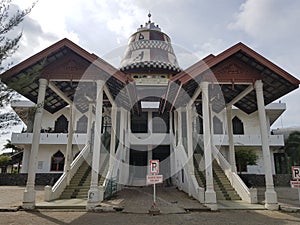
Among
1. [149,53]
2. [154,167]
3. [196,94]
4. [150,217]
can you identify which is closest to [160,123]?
[149,53]

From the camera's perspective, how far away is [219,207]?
9102mm

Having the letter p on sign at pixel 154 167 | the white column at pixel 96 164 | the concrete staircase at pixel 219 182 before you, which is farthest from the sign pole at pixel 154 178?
the concrete staircase at pixel 219 182

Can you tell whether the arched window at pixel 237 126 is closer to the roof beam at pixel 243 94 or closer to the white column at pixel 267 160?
the roof beam at pixel 243 94

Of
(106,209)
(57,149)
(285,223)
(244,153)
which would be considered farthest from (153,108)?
(285,223)

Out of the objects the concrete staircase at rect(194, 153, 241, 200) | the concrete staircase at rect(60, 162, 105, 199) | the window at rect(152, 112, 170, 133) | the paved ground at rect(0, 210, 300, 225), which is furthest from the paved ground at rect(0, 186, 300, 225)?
the window at rect(152, 112, 170, 133)

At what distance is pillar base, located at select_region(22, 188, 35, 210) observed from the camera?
28.2ft

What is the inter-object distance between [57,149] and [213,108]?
1417 centimetres

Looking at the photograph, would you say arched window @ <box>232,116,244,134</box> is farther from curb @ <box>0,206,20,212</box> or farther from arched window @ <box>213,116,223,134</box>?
curb @ <box>0,206,20,212</box>

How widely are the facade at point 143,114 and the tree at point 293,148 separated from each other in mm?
2818

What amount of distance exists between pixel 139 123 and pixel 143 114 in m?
0.83

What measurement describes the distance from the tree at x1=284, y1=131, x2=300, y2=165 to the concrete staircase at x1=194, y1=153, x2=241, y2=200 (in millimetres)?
12699

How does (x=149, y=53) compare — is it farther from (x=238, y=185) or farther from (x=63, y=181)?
(x=238, y=185)

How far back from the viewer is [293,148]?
922 inches

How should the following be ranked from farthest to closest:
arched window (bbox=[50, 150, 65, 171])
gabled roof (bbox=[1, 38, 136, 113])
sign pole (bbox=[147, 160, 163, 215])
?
1. arched window (bbox=[50, 150, 65, 171])
2. gabled roof (bbox=[1, 38, 136, 113])
3. sign pole (bbox=[147, 160, 163, 215])
